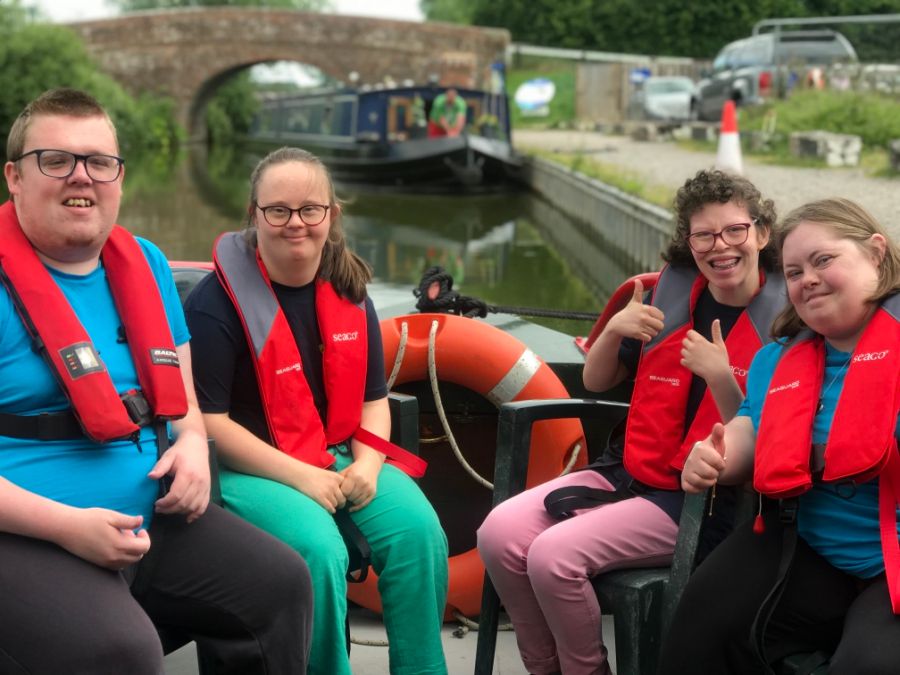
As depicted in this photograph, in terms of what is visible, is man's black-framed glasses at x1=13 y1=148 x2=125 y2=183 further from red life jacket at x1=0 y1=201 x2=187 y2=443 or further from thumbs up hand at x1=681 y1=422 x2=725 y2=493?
thumbs up hand at x1=681 y1=422 x2=725 y2=493

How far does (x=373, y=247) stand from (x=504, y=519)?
11.8 m

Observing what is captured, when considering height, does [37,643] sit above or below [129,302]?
below

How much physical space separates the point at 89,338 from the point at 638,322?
1.03 metres

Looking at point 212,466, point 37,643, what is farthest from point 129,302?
point 37,643

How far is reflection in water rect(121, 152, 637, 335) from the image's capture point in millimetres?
10906

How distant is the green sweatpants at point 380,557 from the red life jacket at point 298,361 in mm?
113

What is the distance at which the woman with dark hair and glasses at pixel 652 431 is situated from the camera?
2.20m

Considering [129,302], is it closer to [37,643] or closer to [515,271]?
[37,643]

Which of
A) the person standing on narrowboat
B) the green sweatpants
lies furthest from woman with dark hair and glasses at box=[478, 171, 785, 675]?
the person standing on narrowboat

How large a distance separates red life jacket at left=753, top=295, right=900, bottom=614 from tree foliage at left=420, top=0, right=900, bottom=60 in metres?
39.2

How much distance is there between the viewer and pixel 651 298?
8.23 ft

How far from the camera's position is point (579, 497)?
235 centimetres

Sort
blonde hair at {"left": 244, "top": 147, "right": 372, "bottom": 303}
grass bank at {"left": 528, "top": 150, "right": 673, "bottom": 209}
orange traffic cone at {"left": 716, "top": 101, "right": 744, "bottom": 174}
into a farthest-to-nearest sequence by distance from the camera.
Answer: grass bank at {"left": 528, "top": 150, "right": 673, "bottom": 209}
orange traffic cone at {"left": 716, "top": 101, "right": 744, "bottom": 174}
blonde hair at {"left": 244, "top": 147, "right": 372, "bottom": 303}

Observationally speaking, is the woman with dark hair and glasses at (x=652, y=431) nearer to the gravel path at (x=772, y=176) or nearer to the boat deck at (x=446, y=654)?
the boat deck at (x=446, y=654)
